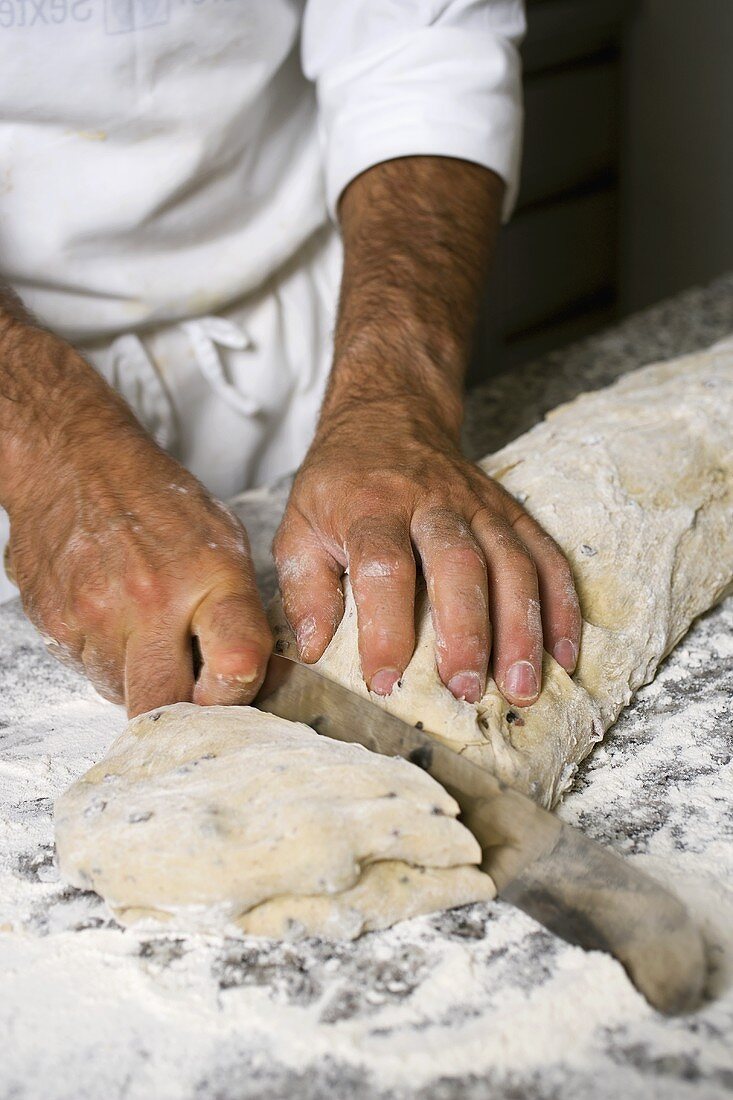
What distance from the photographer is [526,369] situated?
245cm

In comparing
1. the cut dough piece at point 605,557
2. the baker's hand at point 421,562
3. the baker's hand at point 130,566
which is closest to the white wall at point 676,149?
the cut dough piece at point 605,557

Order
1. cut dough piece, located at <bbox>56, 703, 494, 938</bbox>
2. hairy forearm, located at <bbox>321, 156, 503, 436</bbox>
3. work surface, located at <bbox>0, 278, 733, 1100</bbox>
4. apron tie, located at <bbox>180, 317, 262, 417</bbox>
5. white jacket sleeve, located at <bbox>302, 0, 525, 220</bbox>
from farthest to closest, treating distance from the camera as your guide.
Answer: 1. apron tie, located at <bbox>180, 317, 262, 417</bbox>
2. white jacket sleeve, located at <bbox>302, 0, 525, 220</bbox>
3. hairy forearm, located at <bbox>321, 156, 503, 436</bbox>
4. cut dough piece, located at <bbox>56, 703, 494, 938</bbox>
5. work surface, located at <bbox>0, 278, 733, 1100</bbox>

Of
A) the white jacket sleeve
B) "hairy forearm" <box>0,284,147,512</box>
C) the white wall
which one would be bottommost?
the white wall

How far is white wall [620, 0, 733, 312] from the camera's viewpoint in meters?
4.71

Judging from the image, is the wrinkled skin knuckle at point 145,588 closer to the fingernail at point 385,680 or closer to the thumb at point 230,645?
the thumb at point 230,645

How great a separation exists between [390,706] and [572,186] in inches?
162

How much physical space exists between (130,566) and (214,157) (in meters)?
→ 0.91

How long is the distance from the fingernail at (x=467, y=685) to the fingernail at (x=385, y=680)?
0.06 meters

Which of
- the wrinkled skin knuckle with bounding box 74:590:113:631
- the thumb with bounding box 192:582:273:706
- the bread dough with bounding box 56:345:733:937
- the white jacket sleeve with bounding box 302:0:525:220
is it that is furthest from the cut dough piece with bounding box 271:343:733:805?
the white jacket sleeve with bounding box 302:0:525:220

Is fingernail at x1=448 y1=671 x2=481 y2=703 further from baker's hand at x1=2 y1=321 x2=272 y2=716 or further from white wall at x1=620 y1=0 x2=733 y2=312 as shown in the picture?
white wall at x1=620 y1=0 x2=733 y2=312

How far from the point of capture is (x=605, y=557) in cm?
130

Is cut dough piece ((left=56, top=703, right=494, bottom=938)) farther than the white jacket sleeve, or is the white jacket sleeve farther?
the white jacket sleeve

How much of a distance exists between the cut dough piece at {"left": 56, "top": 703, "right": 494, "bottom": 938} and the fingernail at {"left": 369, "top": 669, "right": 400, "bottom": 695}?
0.43ft

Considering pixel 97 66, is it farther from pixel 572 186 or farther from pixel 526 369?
pixel 572 186
